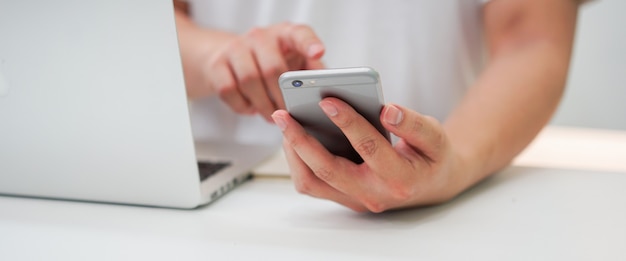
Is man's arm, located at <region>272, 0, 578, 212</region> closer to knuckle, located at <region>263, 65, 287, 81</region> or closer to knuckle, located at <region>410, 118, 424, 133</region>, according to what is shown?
knuckle, located at <region>410, 118, 424, 133</region>

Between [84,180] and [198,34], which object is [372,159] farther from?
[198,34]

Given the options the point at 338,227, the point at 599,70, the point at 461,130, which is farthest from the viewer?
the point at 599,70

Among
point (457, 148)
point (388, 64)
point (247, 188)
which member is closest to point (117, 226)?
point (247, 188)

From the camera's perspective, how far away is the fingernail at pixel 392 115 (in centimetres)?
43

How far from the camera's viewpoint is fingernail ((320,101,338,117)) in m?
0.43

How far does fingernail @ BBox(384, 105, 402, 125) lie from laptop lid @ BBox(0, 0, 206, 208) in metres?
0.18

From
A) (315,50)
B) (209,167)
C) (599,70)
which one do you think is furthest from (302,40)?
(599,70)

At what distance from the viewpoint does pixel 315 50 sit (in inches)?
25.5

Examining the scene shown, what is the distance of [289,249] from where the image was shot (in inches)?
19.1

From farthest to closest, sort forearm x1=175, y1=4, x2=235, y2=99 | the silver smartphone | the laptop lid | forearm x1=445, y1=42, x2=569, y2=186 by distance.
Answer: forearm x1=175, y1=4, x2=235, y2=99 < forearm x1=445, y1=42, x2=569, y2=186 < the laptop lid < the silver smartphone

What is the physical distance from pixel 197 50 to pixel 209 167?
20 cm

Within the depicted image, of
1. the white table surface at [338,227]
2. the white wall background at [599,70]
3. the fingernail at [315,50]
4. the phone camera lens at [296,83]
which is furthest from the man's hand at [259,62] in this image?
the white wall background at [599,70]

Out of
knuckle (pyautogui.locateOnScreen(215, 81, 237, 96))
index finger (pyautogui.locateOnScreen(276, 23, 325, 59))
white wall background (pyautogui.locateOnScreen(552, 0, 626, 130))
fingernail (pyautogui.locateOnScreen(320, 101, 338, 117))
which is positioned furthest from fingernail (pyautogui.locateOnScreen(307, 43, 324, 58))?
white wall background (pyautogui.locateOnScreen(552, 0, 626, 130))

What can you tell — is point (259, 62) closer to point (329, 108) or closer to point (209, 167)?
point (209, 167)
